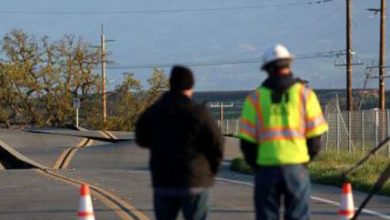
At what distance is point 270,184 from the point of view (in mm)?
7281

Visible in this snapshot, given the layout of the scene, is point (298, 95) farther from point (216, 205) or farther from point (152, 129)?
point (216, 205)

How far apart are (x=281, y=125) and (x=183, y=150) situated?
0.86m

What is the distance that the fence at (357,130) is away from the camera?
118 ft

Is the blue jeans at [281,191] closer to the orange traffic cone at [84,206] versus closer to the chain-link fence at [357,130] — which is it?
the orange traffic cone at [84,206]

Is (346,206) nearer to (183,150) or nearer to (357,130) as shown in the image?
(183,150)

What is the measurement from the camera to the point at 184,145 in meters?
7.52

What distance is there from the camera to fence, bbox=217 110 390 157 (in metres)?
36.0

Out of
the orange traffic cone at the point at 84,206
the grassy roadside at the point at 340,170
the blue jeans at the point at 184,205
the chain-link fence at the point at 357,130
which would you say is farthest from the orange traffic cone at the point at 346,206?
the chain-link fence at the point at 357,130

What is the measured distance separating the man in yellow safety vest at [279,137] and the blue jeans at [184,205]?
497mm

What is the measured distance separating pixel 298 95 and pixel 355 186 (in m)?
13.5

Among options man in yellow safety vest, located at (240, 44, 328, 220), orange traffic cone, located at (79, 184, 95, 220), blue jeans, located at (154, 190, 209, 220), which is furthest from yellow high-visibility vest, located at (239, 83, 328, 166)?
orange traffic cone, located at (79, 184, 95, 220)

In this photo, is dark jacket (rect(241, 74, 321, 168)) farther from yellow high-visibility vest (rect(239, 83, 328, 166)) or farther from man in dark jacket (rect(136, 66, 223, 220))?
man in dark jacket (rect(136, 66, 223, 220))

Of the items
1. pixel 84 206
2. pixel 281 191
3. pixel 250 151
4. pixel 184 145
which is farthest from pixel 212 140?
pixel 84 206

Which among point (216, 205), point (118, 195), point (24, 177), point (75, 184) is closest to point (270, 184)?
point (216, 205)
